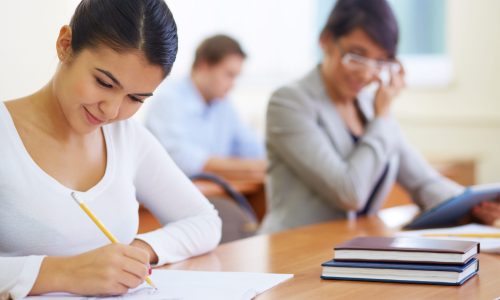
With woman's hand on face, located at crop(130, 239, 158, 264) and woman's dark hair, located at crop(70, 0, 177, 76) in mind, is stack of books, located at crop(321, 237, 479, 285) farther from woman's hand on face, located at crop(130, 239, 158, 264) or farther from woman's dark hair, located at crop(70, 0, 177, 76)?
woman's dark hair, located at crop(70, 0, 177, 76)

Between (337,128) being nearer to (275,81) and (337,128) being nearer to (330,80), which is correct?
(330,80)

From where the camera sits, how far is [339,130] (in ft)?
7.84

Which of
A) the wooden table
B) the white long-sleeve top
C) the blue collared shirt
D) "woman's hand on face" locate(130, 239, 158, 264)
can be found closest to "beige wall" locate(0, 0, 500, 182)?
the blue collared shirt

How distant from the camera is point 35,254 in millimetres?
1359

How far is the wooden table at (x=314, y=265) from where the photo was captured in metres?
1.29

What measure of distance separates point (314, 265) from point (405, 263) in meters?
0.22

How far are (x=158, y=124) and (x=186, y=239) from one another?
271 cm

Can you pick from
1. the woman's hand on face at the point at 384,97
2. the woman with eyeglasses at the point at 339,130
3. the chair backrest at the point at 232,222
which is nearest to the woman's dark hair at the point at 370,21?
the woman with eyeglasses at the point at 339,130

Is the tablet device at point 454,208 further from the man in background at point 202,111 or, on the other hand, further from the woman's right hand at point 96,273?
the man in background at point 202,111

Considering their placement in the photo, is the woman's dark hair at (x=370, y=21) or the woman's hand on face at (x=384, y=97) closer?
the woman's dark hair at (x=370, y=21)

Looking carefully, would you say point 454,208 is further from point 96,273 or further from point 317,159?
point 96,273

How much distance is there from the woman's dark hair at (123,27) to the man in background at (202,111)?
8.60 feet

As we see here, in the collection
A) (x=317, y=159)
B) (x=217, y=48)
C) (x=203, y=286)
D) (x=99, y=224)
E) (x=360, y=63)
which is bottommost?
(x=203, y=286)

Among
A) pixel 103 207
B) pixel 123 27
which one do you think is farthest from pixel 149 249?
pixel 123 27
